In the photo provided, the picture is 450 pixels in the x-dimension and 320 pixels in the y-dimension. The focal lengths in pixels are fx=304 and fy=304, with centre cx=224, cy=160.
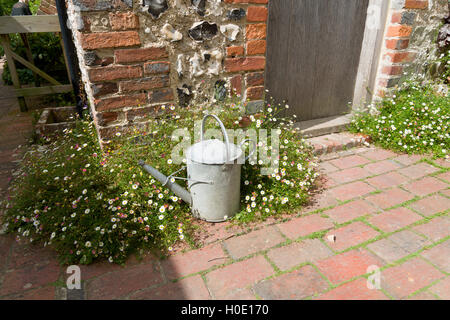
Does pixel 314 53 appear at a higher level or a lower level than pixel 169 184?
higher

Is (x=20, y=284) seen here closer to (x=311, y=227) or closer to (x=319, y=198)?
(x=311, y=227)

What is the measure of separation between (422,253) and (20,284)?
255 cm

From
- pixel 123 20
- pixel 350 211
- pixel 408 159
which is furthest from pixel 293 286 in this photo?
pixel 408 159

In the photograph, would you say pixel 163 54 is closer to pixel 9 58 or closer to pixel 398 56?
pixel 398 56

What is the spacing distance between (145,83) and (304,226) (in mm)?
1669

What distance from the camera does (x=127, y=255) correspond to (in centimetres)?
203

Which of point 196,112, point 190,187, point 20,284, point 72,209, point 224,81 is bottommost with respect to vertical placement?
point 20,284

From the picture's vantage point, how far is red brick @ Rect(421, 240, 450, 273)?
1.91 m

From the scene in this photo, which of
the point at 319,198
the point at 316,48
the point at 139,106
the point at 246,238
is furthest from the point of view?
the point at 316,48

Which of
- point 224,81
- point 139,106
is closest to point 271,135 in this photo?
point 224,81

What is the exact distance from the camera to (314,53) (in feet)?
11.4

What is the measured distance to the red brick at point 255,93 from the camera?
9.37 ft

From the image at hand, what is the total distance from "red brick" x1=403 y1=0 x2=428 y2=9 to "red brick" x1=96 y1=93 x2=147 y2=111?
3.08 m

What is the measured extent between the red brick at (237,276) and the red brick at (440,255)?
1.04 meters
